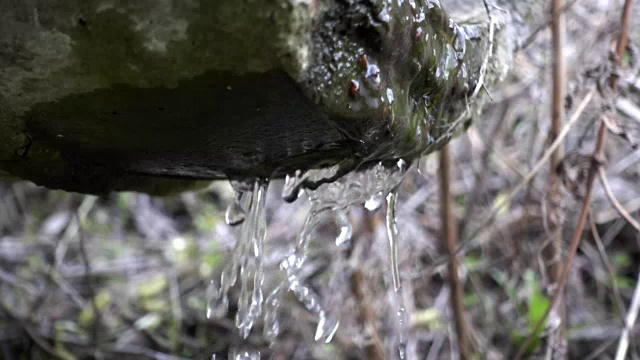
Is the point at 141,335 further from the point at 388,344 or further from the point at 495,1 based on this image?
the point at 495,1

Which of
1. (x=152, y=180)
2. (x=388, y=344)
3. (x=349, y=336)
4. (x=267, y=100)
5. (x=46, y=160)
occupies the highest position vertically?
(x=267, y=100)

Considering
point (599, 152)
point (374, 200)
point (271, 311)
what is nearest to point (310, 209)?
point (374, 200)

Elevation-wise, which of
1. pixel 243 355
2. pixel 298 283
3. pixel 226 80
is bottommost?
pixel 243 355

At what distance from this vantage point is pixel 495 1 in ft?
5.16

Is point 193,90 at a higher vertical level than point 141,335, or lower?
higher

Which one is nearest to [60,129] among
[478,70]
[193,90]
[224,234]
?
[193,90]

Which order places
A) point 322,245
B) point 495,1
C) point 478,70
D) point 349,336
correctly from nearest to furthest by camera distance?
point 478,70
point 495,1
point 349,336
point 322,245

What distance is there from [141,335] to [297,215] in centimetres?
106

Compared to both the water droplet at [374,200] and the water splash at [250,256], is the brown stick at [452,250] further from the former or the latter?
the water droplet at [374,200]

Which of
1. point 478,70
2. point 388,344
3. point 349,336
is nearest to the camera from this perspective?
point 478,70

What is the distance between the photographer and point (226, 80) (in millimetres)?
814

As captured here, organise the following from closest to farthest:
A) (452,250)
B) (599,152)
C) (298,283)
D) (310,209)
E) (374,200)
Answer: (374,200)
(310,209)
(599,152)
(298,283)
(452,250)

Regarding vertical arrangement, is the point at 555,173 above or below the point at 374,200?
below

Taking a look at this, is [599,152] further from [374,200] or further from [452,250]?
[374,200]
